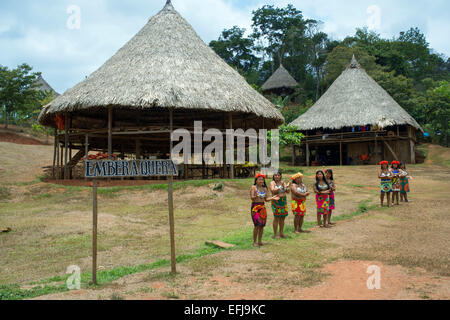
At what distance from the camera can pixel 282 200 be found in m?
6.55

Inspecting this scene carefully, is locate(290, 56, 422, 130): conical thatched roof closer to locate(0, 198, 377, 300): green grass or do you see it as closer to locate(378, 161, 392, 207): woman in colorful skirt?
locate(378, 161, 392, 207): woman in colorful skirt

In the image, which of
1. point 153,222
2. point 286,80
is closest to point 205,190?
point 153,222

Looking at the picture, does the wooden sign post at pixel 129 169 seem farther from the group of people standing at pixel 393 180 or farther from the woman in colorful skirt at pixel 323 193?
the group of people standing at pixel 393 180

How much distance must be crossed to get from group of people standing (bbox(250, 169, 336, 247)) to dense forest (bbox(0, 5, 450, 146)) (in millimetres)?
17663

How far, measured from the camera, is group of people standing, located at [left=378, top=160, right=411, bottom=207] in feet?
32.1

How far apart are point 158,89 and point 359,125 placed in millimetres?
15920

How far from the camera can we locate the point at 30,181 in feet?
48.9

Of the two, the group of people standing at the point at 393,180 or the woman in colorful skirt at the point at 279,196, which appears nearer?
the woman in colorful skirt at the point at 279,196

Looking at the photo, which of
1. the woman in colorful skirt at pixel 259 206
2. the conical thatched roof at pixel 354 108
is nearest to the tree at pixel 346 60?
the conical thatched roof at pixel 354 108

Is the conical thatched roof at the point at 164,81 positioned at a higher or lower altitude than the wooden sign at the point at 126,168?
higher

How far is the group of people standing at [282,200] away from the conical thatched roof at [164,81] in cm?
719

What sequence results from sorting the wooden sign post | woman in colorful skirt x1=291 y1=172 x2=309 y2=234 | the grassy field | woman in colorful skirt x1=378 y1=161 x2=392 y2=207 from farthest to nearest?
woman in colorful skirt x1=378 y1=161 x2=392 y2=207 → woman in colorful skirt x1=291 y1=172 x2=309 y2=234 → the wooden sign post → the grassy field

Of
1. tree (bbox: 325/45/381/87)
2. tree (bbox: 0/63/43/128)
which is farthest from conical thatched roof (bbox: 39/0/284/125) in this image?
tree (bbox: 325/45/381/87)

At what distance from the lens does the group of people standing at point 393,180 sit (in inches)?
385
